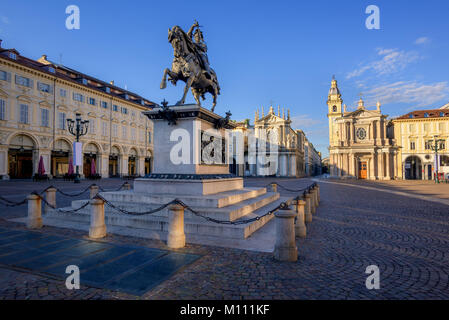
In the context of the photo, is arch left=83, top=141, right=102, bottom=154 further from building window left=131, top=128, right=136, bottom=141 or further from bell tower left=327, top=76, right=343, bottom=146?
bell tower left=327, top=76, right=343, bottom=146

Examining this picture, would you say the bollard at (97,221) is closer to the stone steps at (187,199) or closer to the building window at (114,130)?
the stone steps at (187,199)

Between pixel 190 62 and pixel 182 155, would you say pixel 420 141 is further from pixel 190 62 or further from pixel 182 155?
pixel 182 155

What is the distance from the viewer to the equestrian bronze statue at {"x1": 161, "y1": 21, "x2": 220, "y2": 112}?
9.48 m

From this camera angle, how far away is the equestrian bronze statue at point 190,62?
31.1 ft

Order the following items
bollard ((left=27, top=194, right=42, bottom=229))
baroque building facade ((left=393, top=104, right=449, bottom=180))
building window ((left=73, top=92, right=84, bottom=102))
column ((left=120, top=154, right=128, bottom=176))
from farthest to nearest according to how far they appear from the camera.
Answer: baroque building facade ((left=393, top=104, right=449, bottom=180)) < column ((left=120, top=154, right=128, bottom=176)) < building window ((left=73, top=92, right=84, bottom=102)) < bollard ((left=27, top=194, right=42, bottom=229))

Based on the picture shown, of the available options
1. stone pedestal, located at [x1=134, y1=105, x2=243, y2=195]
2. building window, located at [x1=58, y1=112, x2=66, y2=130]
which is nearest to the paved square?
stone pedestal, located at [x1=134, y1=105, x2=243, y2=195]

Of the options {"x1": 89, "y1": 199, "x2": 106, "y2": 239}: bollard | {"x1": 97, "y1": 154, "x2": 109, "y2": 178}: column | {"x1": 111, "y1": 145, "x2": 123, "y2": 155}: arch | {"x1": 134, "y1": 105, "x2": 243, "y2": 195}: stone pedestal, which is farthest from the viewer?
{"x1": 111, "y1": 145, "x2": 123, "y2": 155}: arch

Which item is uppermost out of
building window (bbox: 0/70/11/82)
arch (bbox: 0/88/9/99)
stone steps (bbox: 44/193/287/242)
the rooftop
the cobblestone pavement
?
the rooftop

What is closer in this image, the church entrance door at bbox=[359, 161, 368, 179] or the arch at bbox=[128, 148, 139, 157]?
the arch at bbox=[128, 148, 139, 157]

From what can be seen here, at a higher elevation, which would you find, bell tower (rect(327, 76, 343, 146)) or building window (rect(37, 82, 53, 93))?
bell tower (rect(327, 76, 343, 146))

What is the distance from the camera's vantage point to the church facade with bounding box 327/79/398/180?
5422cm

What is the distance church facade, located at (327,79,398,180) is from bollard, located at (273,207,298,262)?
2218 inches

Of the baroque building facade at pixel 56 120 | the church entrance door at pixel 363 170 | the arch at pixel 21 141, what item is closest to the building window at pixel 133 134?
the baroque building facade at pixel 56 120
